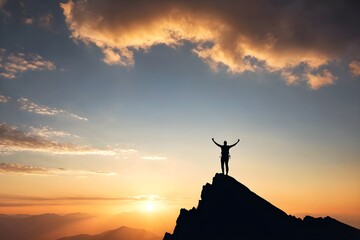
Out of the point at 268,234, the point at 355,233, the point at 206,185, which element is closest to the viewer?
the point at 268,234

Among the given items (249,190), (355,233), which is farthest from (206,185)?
(355,233)

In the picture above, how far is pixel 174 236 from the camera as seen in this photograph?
3903cm

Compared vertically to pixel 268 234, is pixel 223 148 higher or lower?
higher

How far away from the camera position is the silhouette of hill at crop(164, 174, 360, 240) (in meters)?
35.1

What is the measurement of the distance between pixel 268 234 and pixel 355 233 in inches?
503

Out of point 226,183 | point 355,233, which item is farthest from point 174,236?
point 355,233

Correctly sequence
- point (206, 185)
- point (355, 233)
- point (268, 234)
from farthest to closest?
point (206, 185) → point (355, 233) → point (268, 234)

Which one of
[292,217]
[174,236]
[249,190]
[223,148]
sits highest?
[223,148]

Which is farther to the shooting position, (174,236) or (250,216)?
(174,236)

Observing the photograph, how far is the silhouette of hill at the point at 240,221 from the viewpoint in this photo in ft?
115

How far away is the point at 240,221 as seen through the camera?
3588 cm

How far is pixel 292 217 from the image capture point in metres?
39.2

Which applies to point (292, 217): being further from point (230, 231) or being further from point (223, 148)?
point (223, 148)

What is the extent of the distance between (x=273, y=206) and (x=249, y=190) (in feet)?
12.2
